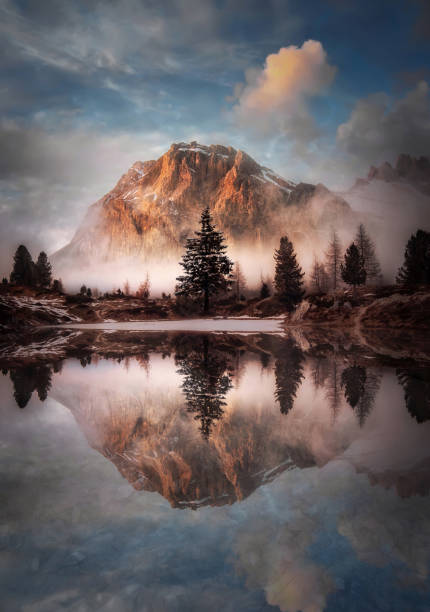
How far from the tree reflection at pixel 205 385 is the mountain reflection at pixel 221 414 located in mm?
14

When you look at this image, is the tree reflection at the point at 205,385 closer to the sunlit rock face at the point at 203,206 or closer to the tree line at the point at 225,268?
the tree line at the point at 225,268

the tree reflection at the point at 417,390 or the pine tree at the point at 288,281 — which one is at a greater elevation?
the pine tree at the point at 288,281

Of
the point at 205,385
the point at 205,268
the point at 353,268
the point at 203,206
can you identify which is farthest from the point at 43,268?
the point at 203,206

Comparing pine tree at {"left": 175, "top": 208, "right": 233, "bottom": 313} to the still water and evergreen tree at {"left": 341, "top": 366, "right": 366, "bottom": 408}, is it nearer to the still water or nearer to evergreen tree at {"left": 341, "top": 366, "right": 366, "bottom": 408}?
evergreen tree at {"left": 341, "top": 366, "right": 366, "bottom": 408}

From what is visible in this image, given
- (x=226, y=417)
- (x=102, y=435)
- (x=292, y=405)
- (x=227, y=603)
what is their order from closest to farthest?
1. (x=227, y=603)
2. (x=102, y=435)
3. (x=226, y=417)
4. (x=292, y=405)

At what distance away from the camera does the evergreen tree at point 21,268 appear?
49.4m

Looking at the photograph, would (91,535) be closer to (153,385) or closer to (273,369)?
(153,385)

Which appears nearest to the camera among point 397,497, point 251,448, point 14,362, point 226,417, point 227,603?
point 227,603

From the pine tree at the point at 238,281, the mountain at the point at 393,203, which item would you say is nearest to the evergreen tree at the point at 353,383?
the pine tree at the point at 238,281

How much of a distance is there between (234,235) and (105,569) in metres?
152

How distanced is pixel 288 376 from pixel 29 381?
3.29m

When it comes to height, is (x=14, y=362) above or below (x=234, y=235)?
below

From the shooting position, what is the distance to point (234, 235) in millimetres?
149500

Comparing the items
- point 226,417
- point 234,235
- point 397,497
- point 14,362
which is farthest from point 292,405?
point 234,235
